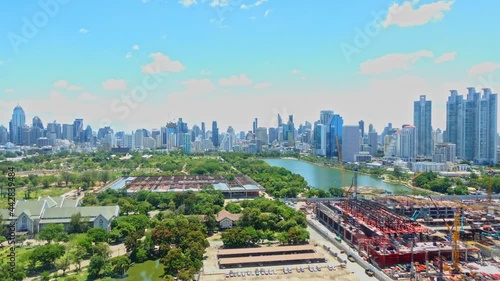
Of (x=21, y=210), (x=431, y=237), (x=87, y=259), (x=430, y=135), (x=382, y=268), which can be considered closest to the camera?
(x=382, y=268)

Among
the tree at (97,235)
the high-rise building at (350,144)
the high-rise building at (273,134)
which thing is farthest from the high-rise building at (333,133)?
the tree at (97,235)

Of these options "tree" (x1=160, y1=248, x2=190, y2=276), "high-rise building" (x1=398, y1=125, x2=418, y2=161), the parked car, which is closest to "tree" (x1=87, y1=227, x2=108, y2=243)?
"tree" (x1=160, y1=248, x2=190, y2=276)

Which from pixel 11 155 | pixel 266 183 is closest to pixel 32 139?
pixel 11 155

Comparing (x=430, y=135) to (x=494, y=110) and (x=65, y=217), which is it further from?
(x=65, y=217)

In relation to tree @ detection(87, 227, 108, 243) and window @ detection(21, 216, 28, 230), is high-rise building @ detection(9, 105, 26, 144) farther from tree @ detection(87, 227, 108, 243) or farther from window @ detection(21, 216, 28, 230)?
tree @ detection(87, 227, 108, 243)

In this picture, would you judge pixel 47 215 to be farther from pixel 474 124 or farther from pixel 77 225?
pixel 474 124
